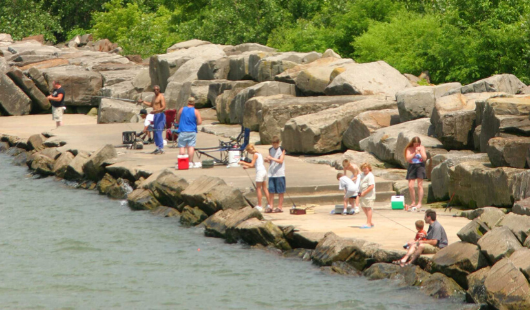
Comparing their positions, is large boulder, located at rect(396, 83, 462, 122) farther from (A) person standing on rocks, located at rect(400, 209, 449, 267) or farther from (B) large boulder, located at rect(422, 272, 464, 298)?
(B) large boulder, located at rect(422, 272, 464, 298)

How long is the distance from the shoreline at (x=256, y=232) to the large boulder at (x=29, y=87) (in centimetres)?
1619

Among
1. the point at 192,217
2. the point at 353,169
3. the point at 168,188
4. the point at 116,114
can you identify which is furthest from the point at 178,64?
the point at 353,169

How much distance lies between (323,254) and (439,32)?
17.1 meters

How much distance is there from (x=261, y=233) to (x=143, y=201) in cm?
475

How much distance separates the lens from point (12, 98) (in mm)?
35688

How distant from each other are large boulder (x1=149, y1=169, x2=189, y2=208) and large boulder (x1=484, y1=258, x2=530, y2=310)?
7858 millimetres


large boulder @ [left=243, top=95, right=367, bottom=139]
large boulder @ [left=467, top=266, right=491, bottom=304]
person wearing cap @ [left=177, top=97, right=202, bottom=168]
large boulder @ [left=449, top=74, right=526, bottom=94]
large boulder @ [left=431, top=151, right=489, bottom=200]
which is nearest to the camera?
large boulder @ [left=467, top=266, right=491, bottom=304]

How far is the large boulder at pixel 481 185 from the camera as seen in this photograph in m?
14.7

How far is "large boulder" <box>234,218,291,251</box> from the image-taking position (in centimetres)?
1417

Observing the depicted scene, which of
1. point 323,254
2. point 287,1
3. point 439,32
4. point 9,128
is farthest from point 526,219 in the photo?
point 287,1

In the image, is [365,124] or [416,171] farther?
[365,124]

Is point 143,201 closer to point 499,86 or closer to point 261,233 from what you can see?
point 261,233

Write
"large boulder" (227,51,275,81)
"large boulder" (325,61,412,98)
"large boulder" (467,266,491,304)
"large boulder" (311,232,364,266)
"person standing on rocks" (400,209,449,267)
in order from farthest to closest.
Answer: "large boulder" (227,51,275,81) → "large boulder" (325,61,412,98) → "large boulder" (311,232,364,266) → "person standing on rocks" (400,209,449,267) → "large boulder" (467,266,491,304)

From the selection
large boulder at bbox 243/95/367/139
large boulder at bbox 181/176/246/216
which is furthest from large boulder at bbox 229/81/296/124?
large boulder at bbox 181/176/246/216
